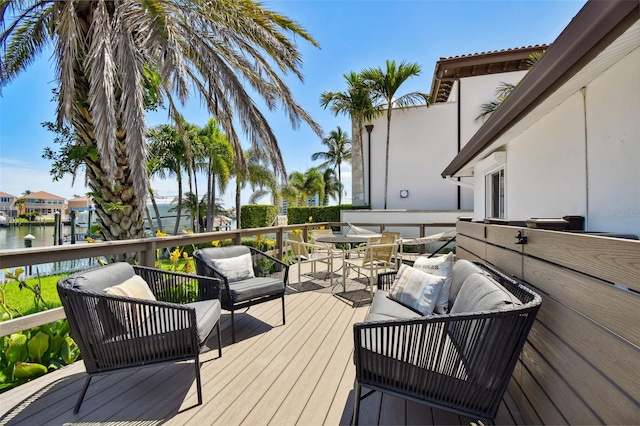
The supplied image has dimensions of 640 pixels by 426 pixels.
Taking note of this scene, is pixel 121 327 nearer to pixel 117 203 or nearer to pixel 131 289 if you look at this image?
pixel 131 289

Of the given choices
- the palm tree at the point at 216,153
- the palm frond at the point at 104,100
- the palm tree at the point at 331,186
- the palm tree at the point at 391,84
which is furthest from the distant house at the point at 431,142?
the palm tree at the point at 331,186

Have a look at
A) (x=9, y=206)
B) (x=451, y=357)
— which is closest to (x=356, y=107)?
(x=451, y=357)

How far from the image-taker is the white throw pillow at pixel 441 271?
8.07 feet

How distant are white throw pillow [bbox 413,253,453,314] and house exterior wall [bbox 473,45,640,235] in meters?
1.20

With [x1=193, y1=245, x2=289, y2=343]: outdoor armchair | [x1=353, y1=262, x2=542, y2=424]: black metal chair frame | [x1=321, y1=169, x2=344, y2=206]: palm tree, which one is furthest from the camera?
[x1=321, y1=169, x2=344, y2=206]: palm tree

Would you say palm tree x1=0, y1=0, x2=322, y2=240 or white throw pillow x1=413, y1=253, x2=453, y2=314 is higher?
palm tree x1=0, y1=0, x2=322, y2=240

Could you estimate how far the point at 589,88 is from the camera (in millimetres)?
2514

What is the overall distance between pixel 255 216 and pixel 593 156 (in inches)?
618

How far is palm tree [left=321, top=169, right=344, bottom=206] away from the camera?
1038 inches

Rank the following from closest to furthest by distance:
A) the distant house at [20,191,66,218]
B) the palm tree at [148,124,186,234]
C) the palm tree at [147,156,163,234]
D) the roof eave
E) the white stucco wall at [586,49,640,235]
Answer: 1. the roof eave
2. the white stucco wall at [586,49,640,235]
3. the palm tree at [147,156,163,234]
4. the palm tree at [148,124,186,234]
5. the distant house at [20,191,66,218]

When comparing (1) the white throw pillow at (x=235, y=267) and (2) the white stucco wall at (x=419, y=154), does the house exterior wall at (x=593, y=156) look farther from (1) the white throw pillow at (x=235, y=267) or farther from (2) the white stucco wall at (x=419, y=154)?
(2) the white stucco wall at (x=419, y=154)

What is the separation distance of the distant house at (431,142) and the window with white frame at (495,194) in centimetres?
688

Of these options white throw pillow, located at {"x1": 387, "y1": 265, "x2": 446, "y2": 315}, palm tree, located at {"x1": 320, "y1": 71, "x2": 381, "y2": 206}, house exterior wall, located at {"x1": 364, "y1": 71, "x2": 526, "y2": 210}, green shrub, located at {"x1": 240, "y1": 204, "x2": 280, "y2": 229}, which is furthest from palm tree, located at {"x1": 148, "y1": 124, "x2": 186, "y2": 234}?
white throw pillow, located at {"x1": 387, "y1": 265, "x2": 446, "y2": 315}

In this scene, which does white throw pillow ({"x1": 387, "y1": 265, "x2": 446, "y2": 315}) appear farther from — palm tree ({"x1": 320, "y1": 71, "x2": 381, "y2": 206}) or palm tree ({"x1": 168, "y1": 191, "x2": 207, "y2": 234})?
palm tree ({"x1": 168, "y1": 191, "x2": 207, "y2": 234})
